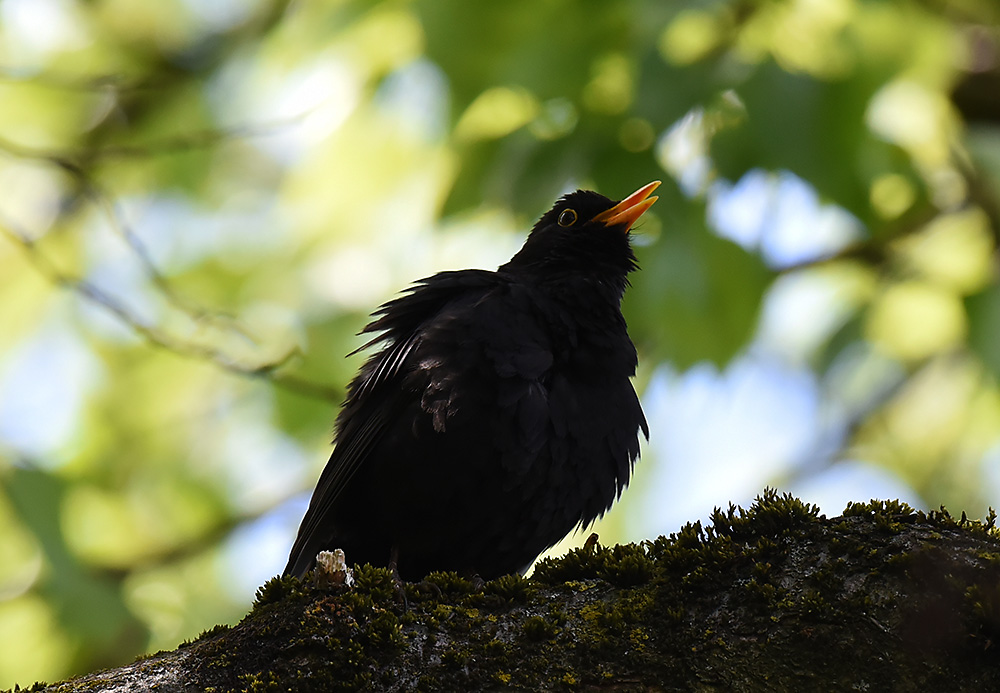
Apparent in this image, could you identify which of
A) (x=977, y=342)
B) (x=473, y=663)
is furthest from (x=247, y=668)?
(x=977, y=342)

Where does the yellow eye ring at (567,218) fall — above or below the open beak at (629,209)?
above

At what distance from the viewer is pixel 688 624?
6.46 ft

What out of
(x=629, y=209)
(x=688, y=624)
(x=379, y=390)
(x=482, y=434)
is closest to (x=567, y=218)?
(x=629, y=209)

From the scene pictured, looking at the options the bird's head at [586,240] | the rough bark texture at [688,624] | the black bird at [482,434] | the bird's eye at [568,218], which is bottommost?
the rough bark texture at [688,624]

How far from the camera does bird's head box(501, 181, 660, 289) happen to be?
12.7 ft

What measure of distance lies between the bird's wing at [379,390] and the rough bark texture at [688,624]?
3.57ft

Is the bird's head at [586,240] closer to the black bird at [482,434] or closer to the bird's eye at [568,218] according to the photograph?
the bird's eye at [568,218]

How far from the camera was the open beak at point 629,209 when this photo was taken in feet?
13.1

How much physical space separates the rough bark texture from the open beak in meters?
2.03

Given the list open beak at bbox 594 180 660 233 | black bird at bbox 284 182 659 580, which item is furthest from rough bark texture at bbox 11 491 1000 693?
open beak at bbox 594 180 660 233

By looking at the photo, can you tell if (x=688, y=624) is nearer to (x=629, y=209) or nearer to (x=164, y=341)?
(x=629, y=209)

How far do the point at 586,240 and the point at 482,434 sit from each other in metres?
1.24

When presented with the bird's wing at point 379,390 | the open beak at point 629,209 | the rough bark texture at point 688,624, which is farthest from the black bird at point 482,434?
the rough bark texture at point 688,624

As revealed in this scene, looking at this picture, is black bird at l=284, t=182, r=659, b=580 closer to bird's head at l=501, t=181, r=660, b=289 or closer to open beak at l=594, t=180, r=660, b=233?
bird's head at l=501, t=181, r=660, b=289
